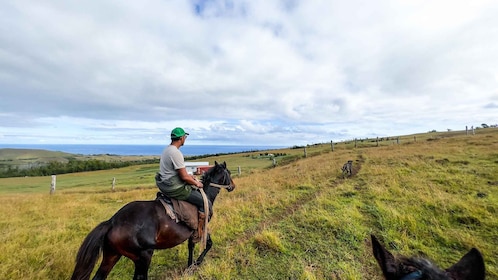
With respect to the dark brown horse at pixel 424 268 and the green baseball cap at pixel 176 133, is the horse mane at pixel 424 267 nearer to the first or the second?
the dark brown horse at pixel 424 268

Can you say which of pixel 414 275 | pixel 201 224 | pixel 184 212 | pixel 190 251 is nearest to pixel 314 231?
pixel 201 224

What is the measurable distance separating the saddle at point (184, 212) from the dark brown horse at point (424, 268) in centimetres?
406

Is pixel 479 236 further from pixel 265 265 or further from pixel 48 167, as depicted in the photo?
pixel 48 167

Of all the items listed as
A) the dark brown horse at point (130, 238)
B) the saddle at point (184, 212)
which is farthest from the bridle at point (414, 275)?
the saddle at point (184, 212)

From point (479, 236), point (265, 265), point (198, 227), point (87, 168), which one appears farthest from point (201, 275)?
point (87, 168)

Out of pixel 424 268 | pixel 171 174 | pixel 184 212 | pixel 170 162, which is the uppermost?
pixel 170 162

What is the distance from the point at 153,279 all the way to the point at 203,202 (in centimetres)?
199

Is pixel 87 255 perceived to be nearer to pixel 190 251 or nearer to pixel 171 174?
pixel 171 174

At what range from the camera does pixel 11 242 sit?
6926mm

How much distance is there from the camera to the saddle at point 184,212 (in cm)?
505

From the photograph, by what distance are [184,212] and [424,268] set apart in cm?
444

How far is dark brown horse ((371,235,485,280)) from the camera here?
1.61 meters

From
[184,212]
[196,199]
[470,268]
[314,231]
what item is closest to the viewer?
[470,268]

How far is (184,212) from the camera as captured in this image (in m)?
5.20
